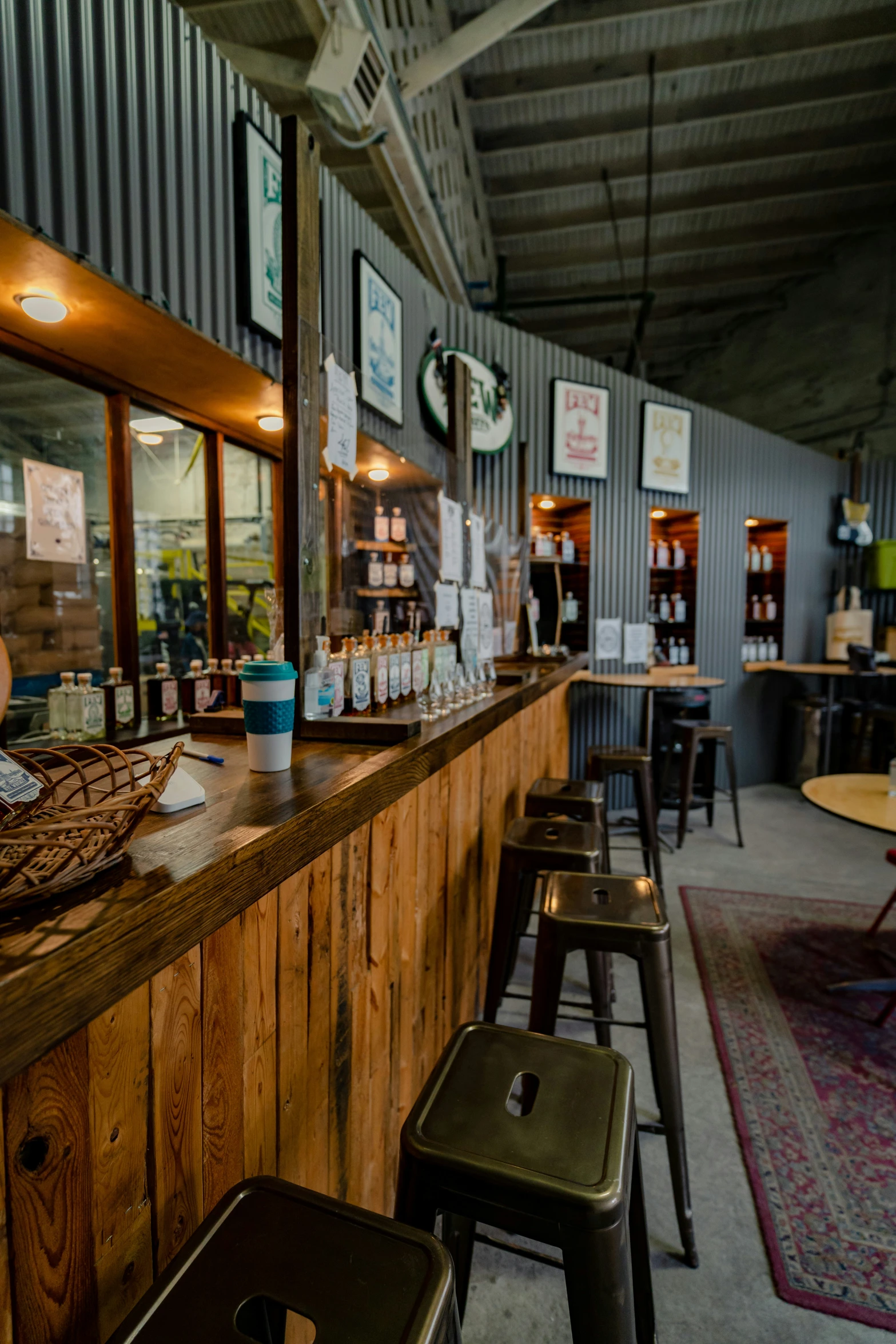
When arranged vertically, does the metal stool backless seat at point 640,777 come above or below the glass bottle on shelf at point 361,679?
below

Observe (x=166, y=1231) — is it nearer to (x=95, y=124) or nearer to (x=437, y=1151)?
(x=437, y=1151)

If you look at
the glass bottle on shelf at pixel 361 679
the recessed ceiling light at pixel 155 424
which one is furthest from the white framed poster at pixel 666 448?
the glass bottle on shelf at pixel 361 679

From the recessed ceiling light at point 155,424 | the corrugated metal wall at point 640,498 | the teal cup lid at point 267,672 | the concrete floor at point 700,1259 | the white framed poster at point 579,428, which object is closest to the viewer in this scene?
the teal cup lid at point 267,672

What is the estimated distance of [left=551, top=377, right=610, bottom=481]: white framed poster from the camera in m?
5.32

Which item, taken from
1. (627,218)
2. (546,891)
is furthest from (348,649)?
(627,218)

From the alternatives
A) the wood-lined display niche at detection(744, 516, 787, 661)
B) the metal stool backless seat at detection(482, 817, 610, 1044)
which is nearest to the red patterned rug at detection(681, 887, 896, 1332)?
the metal stool backless seat at detection(482, 817, 610, 1044)

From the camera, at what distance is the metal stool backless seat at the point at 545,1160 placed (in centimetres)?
83

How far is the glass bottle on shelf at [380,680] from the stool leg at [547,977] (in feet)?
2.27

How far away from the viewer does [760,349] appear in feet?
28.8

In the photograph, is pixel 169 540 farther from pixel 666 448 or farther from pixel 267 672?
pixel 666 448

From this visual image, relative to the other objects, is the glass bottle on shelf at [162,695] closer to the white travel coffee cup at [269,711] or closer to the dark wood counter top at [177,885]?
the dark wood counter top at [177,885]

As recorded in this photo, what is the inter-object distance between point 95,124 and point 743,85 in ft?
19.3

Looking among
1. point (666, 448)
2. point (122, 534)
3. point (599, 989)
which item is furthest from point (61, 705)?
point (666, 448)

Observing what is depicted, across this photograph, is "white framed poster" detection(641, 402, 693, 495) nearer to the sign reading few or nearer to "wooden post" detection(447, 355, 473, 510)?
the sign reading few
